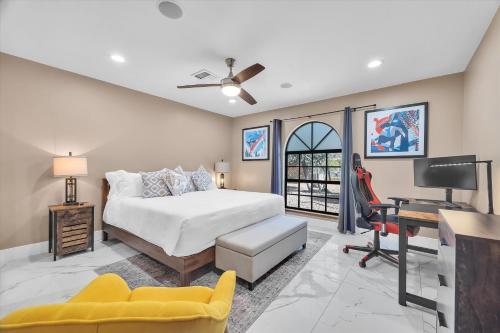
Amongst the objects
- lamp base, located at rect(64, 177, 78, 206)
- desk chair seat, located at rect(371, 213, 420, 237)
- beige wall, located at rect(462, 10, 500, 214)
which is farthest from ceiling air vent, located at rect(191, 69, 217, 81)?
beige wall, located at rect(462, 10, 500, 214)

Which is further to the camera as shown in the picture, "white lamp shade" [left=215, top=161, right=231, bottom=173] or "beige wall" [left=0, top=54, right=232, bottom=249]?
"white lamp shade" [left=215, top=161, right=231, bottom=173]

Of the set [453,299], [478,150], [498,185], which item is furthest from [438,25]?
[453,299]

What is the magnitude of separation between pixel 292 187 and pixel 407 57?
10.4ft

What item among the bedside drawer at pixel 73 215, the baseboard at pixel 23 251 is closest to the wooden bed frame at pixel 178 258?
the bedside drawer at pixel 73 215

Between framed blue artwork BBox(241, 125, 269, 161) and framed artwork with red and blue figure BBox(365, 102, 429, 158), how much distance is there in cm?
221

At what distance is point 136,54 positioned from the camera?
2652mm

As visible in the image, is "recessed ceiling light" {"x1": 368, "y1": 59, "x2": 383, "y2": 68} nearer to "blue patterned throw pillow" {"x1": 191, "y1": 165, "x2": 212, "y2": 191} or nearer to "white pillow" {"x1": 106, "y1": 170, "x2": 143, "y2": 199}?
"blue patterned throw pillow" {"x1": 191, "y1": 165, "x2": 212, "y2": 191}

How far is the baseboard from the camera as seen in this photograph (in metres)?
2.60

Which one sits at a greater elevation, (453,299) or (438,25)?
(438,25)

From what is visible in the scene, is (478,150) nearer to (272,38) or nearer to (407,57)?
(407,57)

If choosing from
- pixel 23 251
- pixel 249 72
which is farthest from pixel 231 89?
pixel 23 251

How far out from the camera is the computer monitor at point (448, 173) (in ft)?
7.20

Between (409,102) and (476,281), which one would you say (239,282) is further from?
(409,102)

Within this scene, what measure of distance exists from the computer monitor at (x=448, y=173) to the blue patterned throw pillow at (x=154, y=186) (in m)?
3.62
